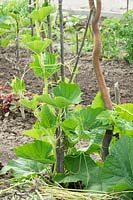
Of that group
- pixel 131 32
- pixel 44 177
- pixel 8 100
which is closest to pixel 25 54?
pixel 131 32

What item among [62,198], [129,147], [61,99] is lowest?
[62,198]

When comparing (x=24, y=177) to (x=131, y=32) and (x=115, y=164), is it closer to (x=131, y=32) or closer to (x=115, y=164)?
(x=115, y=164)

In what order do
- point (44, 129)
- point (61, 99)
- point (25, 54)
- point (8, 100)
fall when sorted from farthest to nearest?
point (25, 54)
point (8, 100)
point (44, 129)
point (61, 99)

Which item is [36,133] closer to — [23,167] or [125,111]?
[23,167]

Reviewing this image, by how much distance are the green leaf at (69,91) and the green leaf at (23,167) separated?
41 centimetres

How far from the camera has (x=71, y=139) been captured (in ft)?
10.2

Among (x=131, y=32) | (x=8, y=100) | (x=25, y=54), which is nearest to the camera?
(x=8, y=100)

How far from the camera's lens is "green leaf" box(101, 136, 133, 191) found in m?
2.97

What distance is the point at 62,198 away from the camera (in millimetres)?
3035

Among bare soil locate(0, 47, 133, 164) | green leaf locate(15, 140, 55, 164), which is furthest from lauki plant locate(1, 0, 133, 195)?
bare soil locate(0, 47, 133, 164)

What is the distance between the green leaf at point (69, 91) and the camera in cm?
→ 304

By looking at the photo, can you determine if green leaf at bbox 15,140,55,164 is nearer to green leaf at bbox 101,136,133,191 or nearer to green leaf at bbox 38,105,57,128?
green leaf at bbox 38,105,57,128

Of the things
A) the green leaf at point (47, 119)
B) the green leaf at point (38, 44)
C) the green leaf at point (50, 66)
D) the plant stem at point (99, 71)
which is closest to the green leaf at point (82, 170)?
the plant stem at point (99, 71)

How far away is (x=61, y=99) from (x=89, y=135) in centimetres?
26
